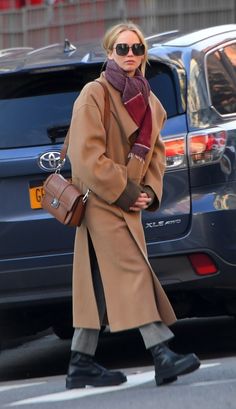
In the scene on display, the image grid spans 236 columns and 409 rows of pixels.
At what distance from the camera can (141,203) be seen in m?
7.05

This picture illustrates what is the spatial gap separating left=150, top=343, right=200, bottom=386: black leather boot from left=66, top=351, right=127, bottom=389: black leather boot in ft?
1.06

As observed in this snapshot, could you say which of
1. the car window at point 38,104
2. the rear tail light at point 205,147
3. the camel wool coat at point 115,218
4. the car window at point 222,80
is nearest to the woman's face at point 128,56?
the camel wool coat at point 115,218

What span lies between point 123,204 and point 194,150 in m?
0.96

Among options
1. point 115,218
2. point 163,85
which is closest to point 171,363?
point 115,218

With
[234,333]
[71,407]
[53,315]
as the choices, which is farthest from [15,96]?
[234,333]

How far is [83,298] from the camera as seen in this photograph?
23.6 feet

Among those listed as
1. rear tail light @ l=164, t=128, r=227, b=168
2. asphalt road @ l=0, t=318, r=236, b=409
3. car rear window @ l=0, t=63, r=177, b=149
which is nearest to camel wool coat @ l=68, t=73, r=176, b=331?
asphalt road @ l=0, t=318, r=236, b=409

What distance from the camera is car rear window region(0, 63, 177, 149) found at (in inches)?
317

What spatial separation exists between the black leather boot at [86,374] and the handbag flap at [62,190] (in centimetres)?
80

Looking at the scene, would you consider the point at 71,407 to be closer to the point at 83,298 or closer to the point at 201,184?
the point at 83,298

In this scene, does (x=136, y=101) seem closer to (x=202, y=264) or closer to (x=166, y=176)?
(x=166, y=176)

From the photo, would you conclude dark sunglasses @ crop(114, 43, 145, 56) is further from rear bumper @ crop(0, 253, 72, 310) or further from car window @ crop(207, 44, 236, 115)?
rear bumper @ crop(0, 253, 72, 310)

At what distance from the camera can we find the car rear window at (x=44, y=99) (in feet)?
26.4

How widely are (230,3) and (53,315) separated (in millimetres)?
8647
